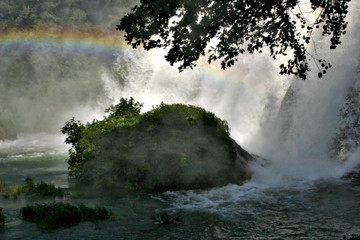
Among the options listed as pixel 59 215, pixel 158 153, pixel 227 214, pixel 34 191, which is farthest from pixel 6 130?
A: pixel 227 214

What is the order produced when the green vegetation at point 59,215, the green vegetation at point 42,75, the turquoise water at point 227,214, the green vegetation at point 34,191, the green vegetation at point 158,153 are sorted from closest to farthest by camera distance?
1. the turquoise water at point 227,214
2. the green vegetation at point 59,215
3. the green vegetation at point 34,191
4. the green vegetation at point 158,153
5. the green vegetation at point 42,75

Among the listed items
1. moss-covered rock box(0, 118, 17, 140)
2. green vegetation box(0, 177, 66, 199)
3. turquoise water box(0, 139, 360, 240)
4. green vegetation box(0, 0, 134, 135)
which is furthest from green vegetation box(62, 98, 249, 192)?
green vegetation box(0, 0, 134, 135)

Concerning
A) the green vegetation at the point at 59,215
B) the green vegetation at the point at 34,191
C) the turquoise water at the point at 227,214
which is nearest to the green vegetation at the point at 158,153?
the turquoise water at the point at 227,214

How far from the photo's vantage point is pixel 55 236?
34.5ft

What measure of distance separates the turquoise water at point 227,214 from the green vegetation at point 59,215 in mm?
301

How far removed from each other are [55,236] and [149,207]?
3.93m

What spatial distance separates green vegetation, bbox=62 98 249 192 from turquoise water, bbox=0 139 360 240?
0.81 m

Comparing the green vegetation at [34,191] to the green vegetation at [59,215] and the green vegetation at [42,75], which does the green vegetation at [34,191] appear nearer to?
the green vegetation at [59,215]

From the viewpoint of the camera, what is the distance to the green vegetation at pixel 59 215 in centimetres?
1155

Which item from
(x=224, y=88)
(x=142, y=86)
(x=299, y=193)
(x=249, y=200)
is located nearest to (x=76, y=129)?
(x=249, y=200)

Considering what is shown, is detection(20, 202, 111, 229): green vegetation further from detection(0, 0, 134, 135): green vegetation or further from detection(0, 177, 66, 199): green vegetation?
detection(0, 0, 134, 135): green vegetation

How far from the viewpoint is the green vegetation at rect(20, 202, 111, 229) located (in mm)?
11547

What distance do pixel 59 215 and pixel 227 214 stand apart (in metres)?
5.26

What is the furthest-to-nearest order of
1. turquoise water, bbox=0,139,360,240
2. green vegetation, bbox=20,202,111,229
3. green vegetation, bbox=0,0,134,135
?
1. green vegetation, bbox=0,0,134,135
2. green vegetation, bbox=20,202,111,229
3. turquoise water, bbox=0,139,360,240
